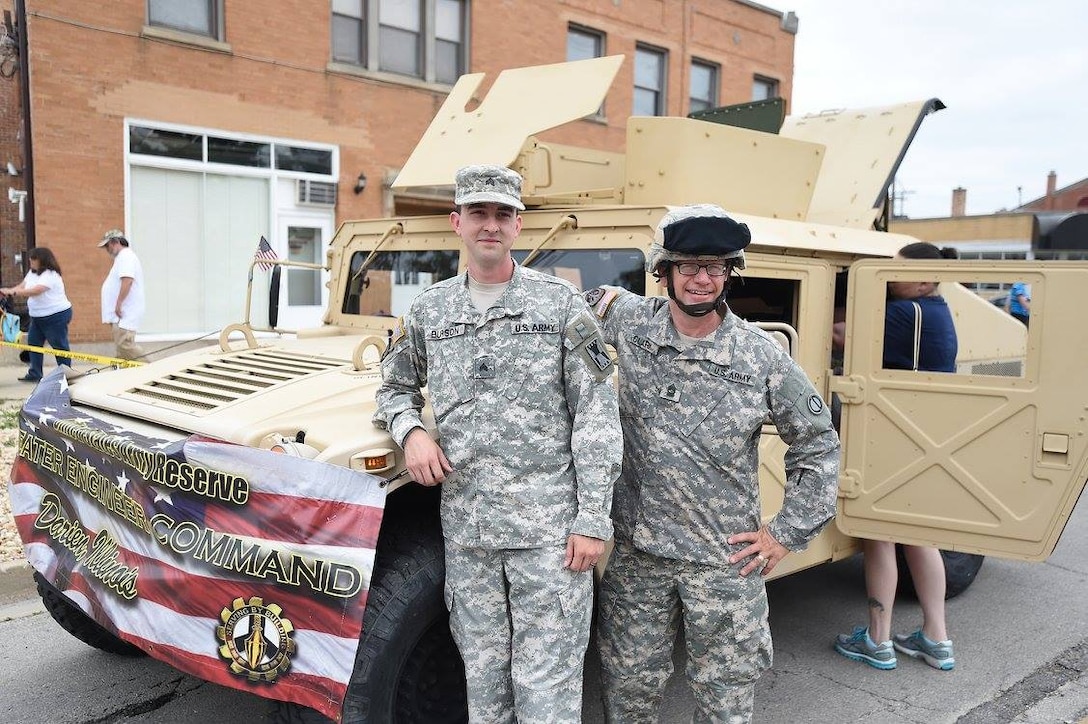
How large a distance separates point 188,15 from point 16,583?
857 centimetres

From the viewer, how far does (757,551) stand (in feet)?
8.13

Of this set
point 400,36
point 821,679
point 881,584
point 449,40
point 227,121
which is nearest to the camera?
point 821,679

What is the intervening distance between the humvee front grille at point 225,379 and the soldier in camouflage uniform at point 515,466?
2.85ft

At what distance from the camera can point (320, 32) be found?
38.8 feet

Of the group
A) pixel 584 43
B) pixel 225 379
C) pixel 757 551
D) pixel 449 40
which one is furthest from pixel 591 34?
pixel 757 551

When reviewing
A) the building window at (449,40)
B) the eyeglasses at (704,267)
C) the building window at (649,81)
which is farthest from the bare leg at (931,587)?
the building window at (649,81)

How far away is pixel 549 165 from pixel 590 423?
192 cm

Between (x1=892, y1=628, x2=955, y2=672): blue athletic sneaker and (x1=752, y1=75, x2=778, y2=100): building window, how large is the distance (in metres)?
15.3

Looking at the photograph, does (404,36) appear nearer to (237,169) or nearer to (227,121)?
(227,121)

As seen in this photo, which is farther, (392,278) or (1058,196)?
(1058,196)

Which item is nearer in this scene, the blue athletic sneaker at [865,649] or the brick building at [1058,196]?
the blue athletic sneaker at [865,649]

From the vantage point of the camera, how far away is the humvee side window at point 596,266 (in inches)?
130

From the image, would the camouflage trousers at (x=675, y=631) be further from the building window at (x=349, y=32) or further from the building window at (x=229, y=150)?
the building window at (x=349, y=32)

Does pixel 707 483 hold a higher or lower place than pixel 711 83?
lower
